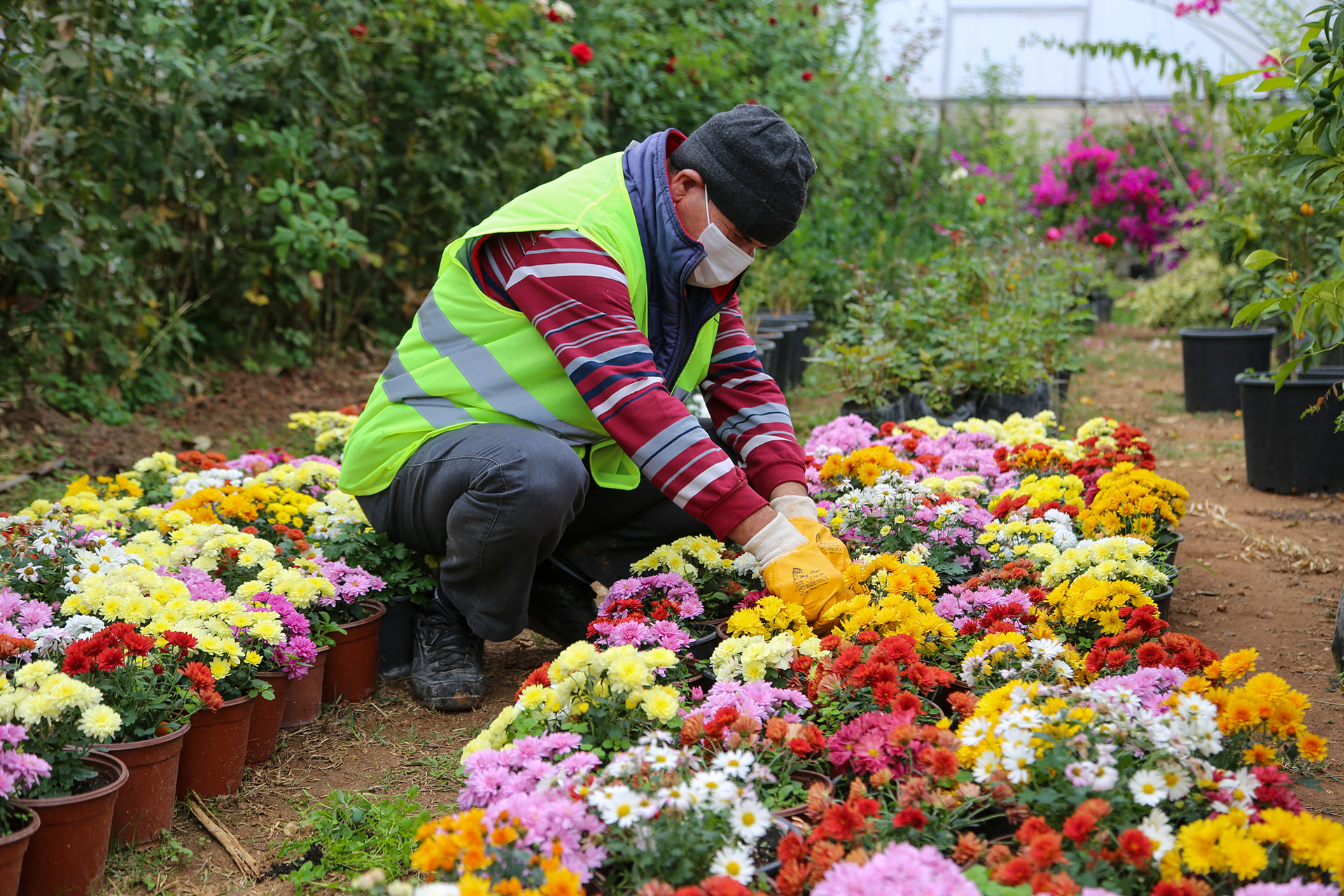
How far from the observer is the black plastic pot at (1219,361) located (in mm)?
5527

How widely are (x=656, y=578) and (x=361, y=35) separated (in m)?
3.99

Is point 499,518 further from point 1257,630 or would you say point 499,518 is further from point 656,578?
point 1257,630

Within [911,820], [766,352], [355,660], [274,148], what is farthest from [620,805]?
[274,148]

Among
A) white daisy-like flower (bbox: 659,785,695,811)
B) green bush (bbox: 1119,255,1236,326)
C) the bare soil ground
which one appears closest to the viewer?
white daisy-like flower (bbox: 659,785,695,811)

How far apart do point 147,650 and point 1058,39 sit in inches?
595

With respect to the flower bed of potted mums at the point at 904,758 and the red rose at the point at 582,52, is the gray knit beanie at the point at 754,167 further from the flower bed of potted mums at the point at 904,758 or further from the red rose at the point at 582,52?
the red rose at the point at 582,52

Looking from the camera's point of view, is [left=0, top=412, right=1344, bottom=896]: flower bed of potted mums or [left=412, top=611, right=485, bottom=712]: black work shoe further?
[left=412, top=611, right=485, bottom=712]: black work shoe

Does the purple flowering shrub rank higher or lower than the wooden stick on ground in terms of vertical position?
higher

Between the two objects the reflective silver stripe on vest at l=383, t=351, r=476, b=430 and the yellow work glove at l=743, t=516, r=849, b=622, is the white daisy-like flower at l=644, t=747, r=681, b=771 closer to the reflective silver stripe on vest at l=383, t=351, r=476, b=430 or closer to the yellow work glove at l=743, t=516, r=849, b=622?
Answer: the yellow work glove at l=743, t=516, r=849, b=622

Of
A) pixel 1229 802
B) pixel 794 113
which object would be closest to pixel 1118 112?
pixel 794 113

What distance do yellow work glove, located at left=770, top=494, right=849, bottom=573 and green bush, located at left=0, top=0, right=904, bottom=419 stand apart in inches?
114

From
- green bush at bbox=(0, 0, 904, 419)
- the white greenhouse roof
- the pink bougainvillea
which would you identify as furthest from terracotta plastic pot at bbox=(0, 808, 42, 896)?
the white greenhouse roof

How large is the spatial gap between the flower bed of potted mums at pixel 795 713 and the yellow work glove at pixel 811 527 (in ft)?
0.21

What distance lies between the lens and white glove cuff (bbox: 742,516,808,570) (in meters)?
2.06
